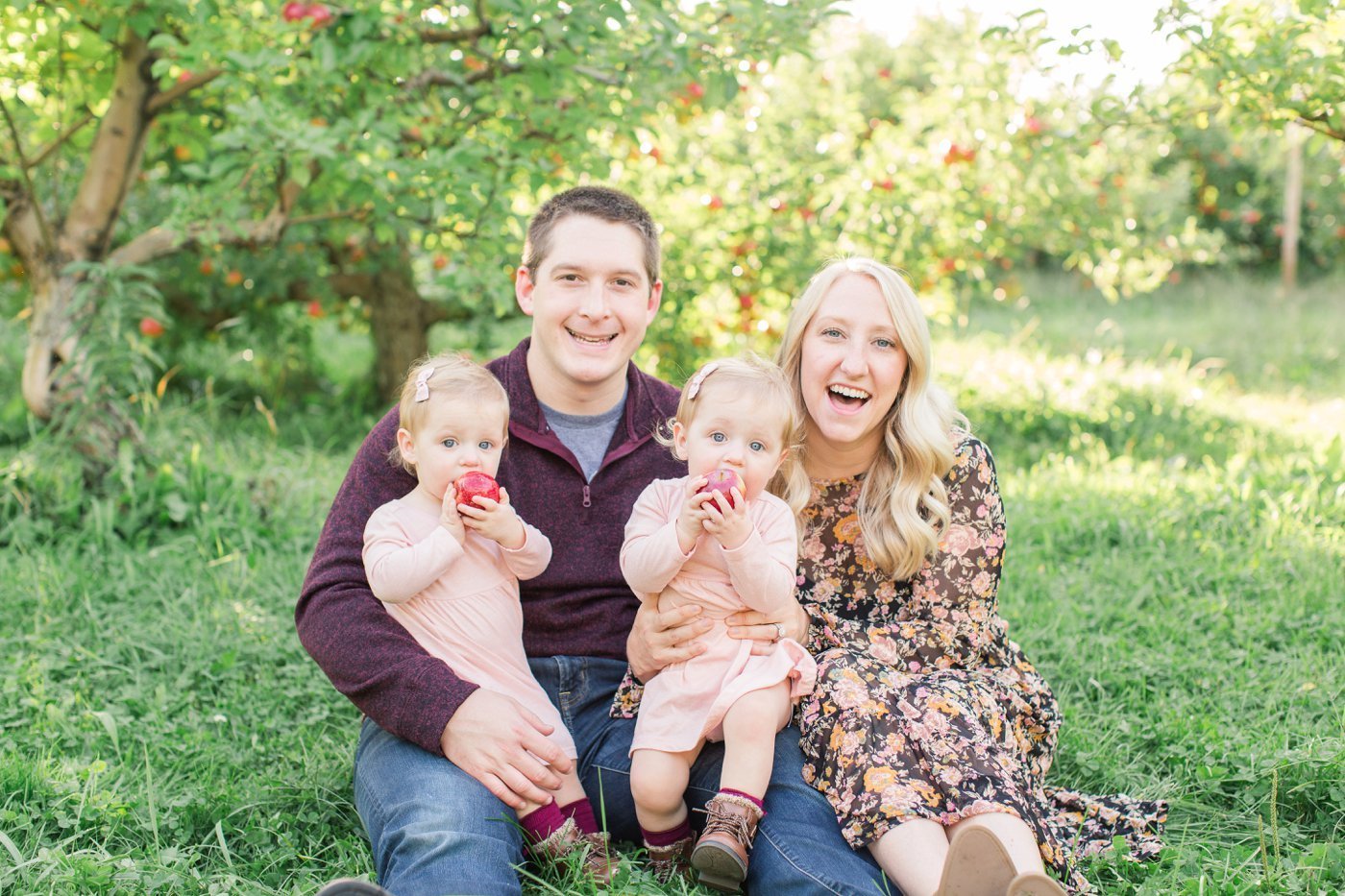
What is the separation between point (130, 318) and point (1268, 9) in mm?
4299

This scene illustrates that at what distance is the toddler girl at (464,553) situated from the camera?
7.84 feet

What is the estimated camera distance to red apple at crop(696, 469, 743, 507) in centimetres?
225

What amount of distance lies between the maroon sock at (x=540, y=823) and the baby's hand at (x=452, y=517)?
58 centimetres

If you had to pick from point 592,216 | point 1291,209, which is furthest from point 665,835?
point 1291,209

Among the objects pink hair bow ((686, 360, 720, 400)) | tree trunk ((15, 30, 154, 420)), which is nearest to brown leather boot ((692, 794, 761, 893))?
pink hair bow ((686, 360, 720, 400))

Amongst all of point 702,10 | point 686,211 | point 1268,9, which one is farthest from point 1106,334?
point 702,10

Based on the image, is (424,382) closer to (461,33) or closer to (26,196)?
(461,33)

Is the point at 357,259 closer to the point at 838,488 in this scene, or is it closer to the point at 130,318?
the point at 130,318

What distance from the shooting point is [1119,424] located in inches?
237

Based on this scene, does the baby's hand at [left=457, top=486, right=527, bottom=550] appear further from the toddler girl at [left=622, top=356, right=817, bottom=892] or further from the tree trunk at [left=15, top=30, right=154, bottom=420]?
the tree trunk at [left=15, top=30, right=154, bottom=420]

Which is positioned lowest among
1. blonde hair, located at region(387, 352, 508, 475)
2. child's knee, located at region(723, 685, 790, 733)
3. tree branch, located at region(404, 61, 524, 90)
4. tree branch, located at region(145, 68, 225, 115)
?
child's knee, located at region(723, 685, 790, 733)

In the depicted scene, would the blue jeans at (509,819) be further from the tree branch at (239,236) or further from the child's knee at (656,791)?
the tree branch at (239,236)

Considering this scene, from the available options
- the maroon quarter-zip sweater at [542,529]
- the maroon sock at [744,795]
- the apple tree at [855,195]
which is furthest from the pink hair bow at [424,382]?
the apple tree at [855,195]

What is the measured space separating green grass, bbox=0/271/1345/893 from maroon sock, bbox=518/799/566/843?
0.09 m
